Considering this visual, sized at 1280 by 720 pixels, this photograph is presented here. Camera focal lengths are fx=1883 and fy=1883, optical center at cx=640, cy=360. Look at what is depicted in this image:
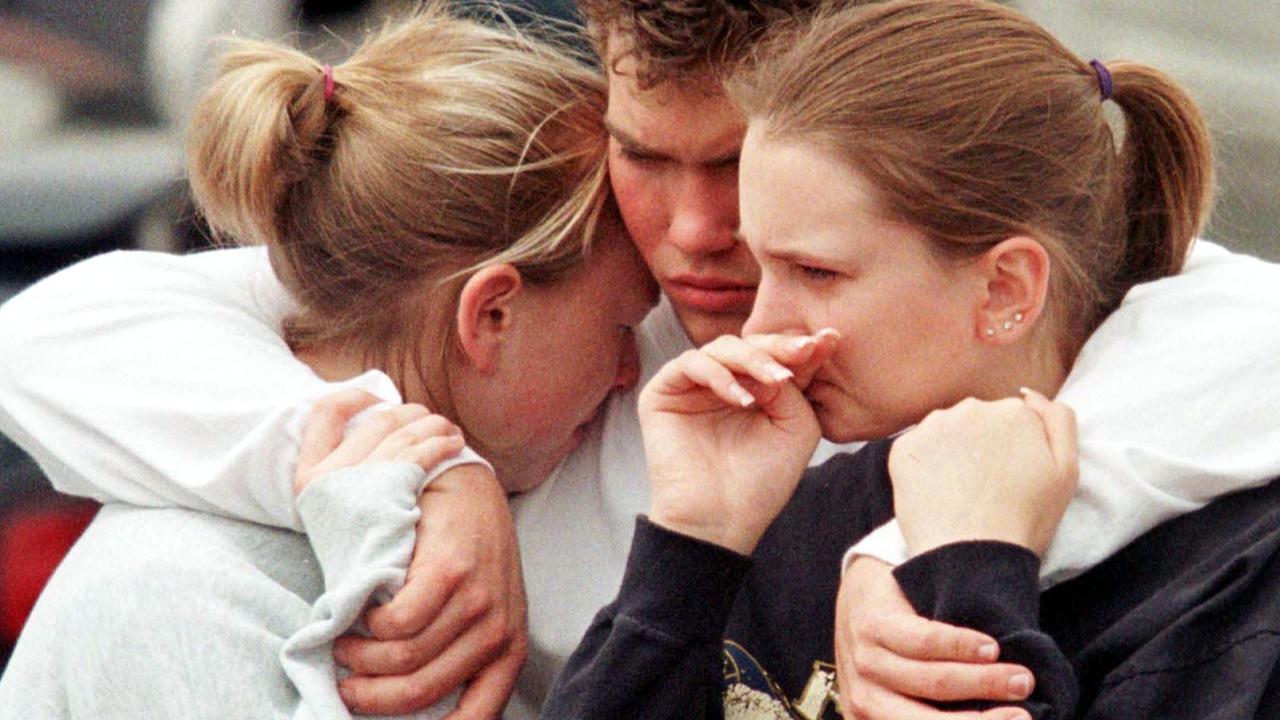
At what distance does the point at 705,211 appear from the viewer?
180cm

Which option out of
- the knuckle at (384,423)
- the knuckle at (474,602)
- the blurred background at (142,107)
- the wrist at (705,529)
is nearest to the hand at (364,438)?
the knuckle at (384,423)

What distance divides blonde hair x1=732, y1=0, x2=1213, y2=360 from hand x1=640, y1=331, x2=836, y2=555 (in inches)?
6.3

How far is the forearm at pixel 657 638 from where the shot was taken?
155cm

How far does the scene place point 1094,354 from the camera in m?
1.64

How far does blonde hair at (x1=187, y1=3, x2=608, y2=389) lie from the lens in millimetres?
1938

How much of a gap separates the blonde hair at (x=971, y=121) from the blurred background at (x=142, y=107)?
982 mm

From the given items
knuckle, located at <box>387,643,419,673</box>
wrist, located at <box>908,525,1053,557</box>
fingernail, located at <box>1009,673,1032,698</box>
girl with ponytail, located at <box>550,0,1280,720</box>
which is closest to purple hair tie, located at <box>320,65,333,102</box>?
girl with ponytail, located at <box>550,0,1280,720</box>

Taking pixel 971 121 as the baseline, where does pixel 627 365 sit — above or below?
below

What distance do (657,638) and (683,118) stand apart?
0.51 m

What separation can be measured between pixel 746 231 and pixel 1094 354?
1.06 ft

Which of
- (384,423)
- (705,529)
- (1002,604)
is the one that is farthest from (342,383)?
(1002,604)

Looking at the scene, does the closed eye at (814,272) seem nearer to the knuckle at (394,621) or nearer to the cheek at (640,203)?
the cheek at (640,203)

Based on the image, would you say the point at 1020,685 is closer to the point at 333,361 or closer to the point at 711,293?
the point at 711,293

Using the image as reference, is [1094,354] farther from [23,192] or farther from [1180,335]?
[23,192]
